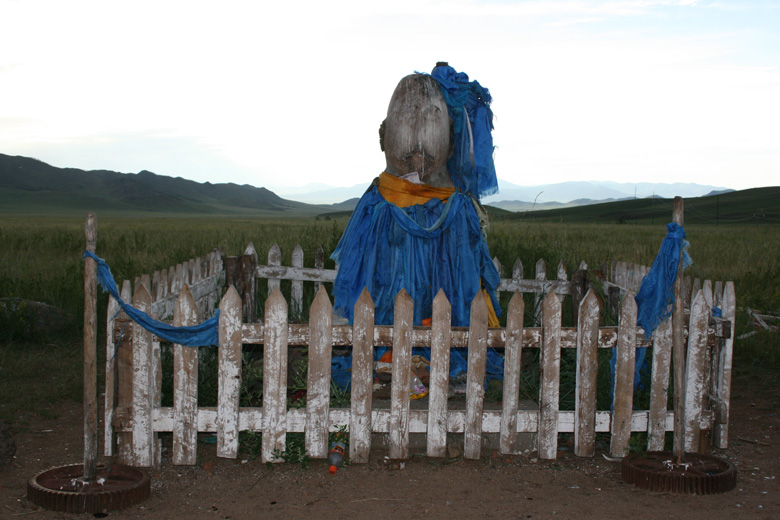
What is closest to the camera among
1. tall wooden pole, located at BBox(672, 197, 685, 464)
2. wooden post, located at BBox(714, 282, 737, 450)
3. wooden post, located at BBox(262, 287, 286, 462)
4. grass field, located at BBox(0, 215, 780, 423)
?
tall wooden pole, located at BBox(672, 197, 685, 464)

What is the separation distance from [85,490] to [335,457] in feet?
4.64

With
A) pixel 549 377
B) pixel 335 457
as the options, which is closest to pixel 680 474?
pixel 549 377

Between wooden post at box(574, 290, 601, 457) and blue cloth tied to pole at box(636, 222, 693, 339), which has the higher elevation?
blue cloth tied to pole at box(636, 222, 693, 339)

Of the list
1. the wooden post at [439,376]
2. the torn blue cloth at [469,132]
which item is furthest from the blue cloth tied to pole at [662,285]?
the torn blue cloth at [469,132]

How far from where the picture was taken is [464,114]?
216 inches

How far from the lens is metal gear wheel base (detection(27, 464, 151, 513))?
3.48 metres

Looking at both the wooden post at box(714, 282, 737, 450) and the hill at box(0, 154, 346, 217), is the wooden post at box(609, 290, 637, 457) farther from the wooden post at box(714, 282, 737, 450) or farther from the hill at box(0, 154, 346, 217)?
the hill at box(0, 154, 346, 217)

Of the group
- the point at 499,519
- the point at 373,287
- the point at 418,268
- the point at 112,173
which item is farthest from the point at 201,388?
the point at 112,173

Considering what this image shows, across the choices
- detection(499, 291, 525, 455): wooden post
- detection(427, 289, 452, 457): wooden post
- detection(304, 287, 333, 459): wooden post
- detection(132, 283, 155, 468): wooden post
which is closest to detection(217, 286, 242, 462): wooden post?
detection(304, 287, 333, 459): wooden post

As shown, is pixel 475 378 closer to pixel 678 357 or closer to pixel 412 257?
pixel 678 357

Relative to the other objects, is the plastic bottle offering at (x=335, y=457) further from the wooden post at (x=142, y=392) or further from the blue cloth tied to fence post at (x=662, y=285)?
the blue cloth tied to fence post at (x=662, y=285)

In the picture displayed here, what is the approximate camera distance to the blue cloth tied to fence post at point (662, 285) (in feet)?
13.6

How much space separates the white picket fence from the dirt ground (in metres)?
0.13

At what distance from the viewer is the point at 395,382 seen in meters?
4.26
